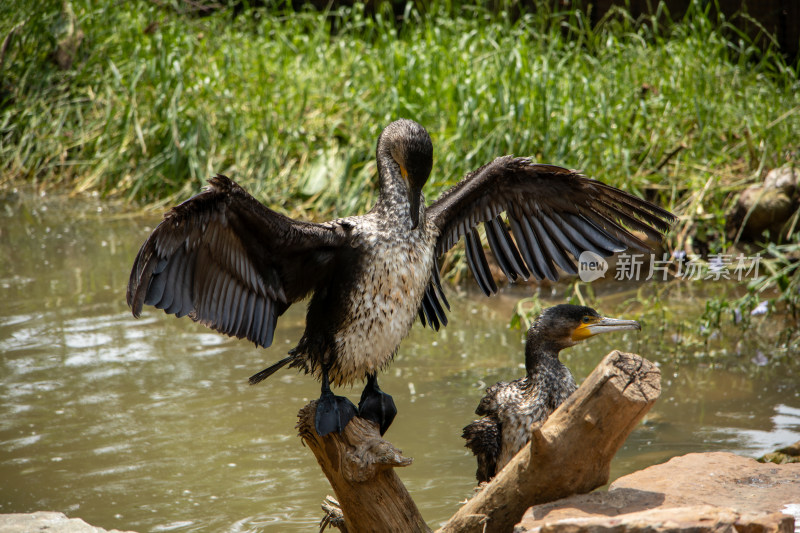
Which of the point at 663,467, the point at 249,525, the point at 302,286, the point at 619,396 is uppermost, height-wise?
the point at 302,286

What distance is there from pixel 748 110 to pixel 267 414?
4.43 m

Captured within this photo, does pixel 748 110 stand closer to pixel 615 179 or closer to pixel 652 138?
pixel 652 138

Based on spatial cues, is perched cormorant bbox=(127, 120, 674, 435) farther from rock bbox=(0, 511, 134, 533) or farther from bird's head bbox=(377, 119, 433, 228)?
rock bbox=(0, 511, 134, 533)

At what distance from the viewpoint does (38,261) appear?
7.26m

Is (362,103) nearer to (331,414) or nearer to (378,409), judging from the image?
(378,409)

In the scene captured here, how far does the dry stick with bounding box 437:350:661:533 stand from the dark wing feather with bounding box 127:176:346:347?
2.81ft

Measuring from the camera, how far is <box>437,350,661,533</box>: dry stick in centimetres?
261

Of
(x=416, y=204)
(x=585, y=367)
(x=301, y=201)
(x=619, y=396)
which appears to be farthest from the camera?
(x=301, y=201)

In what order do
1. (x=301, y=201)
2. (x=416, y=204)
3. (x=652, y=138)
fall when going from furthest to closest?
(x=301, y=201)
(x=652, y=138)
(x=416, y=204)

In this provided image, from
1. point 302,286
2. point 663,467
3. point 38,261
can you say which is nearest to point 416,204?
point 302,286

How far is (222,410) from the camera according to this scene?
4773 millimetres

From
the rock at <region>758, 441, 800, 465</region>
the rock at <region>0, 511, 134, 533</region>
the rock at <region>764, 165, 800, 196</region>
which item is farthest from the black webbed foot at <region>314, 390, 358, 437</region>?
the rock at <region>764, 165, 800, 196</region>

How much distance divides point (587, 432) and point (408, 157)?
3.21 ft

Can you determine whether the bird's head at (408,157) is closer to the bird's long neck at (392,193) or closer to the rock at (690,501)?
the bird's long neck at (392,193)
